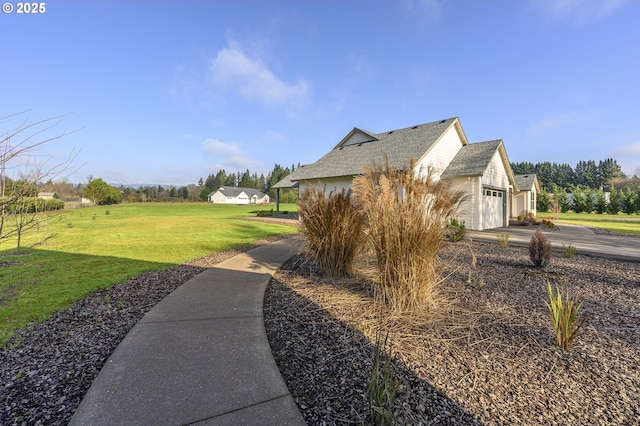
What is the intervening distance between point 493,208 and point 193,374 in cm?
1693

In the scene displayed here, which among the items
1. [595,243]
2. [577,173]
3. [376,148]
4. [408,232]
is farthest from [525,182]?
[577,173]

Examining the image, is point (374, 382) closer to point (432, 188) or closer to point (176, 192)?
point (432, 188)

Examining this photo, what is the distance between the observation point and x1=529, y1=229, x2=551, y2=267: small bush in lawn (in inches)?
208

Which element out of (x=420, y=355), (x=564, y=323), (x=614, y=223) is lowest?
(x=614, y=223)

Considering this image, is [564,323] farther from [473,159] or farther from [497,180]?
[497,180]

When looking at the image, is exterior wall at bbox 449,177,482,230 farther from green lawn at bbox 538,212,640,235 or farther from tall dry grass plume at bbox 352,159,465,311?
tall dry grass plume at bbox 352,159,465,311

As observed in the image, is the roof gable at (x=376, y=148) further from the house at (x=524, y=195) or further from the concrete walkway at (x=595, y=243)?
the house at (x=524, y=195)

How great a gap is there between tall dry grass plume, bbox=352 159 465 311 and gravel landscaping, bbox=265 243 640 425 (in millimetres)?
315

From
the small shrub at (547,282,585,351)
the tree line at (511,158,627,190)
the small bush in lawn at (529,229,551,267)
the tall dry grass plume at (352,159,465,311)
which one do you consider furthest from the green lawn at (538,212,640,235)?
the tree line at (511,158,627,190)

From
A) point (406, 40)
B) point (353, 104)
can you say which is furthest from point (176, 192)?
point (406, 40)

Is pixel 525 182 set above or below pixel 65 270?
above

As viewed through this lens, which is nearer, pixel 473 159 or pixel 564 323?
pixel 564 323

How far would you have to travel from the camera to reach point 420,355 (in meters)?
2.44

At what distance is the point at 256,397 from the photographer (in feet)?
6.14
